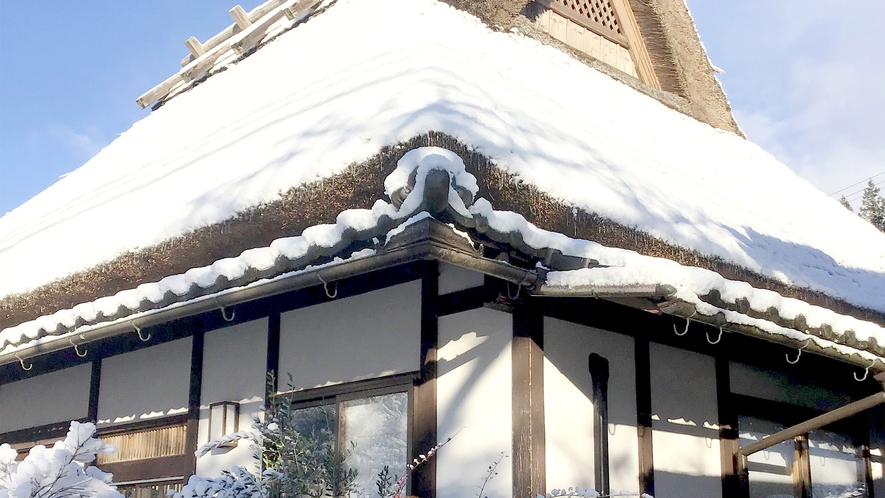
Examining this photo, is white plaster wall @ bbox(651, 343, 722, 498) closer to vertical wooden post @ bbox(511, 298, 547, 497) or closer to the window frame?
vertical wooden post @ bbox(511, 298, 547, 497)

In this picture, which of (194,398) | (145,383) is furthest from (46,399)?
(194,398)

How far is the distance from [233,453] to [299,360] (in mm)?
655

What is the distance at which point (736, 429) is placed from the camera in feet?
14.5

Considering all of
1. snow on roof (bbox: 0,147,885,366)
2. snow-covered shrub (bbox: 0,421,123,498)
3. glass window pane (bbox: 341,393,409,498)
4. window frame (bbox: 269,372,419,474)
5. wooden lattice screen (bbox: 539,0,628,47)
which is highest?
wooden lattice screen (bbox: 539,0,628,47)

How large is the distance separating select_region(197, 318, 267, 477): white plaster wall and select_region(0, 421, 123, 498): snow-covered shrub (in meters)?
1.32

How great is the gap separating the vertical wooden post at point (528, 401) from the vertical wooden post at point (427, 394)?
36 cm

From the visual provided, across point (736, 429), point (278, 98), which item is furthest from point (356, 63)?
point (736, 429)

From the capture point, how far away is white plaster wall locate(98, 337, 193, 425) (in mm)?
4828

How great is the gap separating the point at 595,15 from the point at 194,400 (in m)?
4.03

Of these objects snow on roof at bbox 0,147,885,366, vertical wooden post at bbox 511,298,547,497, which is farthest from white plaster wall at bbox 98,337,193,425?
vertical wooden post at bbox 511,298,547,497

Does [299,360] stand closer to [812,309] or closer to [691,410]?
[691,410]

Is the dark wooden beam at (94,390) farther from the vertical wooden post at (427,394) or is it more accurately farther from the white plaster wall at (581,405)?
the white plaster wall at (581,405)

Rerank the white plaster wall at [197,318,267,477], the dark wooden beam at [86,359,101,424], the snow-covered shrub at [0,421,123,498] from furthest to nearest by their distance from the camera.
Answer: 1. the dark wooden beam at [86,359,101,424]
2. the white plaster wall at [197,318,267,477]
3. the snow-covered shrub at [0,421,123,498]

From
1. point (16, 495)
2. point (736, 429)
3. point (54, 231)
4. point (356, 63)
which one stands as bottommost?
point (16, 495)
